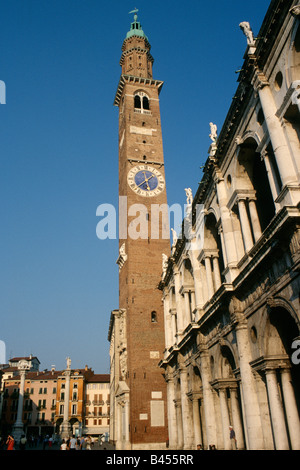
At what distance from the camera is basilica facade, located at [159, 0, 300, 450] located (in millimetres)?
13453

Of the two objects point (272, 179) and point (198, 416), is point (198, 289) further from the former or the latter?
point (272, 179)

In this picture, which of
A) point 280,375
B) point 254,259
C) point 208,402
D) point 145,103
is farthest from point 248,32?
point 145,103

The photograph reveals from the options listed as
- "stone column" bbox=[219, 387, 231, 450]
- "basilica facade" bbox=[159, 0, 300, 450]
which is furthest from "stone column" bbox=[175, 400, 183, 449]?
"stone column" bbox=[219, 387, 231, 450]

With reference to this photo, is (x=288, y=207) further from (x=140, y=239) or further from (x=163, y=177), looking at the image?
(x=163, y=177)

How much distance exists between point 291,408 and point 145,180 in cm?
3569

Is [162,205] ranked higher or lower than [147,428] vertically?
higher

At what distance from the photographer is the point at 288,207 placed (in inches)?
484

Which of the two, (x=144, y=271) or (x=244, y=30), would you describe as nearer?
(x=244, y=30)

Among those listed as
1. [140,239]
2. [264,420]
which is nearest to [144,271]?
[140,239]

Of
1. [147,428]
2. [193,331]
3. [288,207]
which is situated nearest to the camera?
[288,207]

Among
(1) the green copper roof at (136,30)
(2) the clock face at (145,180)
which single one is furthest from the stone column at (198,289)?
(1) the green copper roof at (136,30)

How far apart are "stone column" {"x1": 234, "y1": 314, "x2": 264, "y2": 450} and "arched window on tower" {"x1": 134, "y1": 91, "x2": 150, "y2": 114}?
40.0 meters

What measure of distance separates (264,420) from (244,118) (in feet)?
40.4

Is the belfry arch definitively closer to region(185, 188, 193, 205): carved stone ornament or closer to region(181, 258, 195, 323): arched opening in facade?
region(181, 258, 195, 323): arched opening in facade
